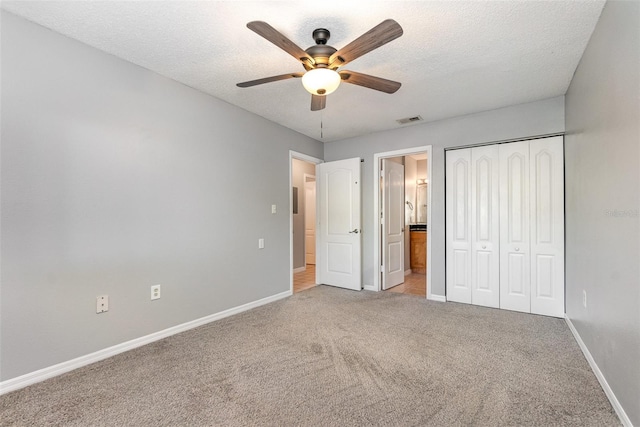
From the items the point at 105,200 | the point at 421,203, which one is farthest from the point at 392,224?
the point at 105,200

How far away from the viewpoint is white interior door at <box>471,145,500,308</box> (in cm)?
356

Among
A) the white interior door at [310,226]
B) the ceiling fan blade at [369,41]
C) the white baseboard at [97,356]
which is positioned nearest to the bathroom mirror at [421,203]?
the white interior door at [310,226]

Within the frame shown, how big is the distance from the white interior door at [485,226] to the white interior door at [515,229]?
6cm

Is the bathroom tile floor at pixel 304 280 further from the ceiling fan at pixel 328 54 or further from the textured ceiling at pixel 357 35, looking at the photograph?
the ceiling fan at pixel 328 54

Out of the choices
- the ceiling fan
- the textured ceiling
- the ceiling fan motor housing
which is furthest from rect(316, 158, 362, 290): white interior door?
the ceiling fan motor housing

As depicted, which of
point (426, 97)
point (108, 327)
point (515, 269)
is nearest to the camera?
point (108, 327)

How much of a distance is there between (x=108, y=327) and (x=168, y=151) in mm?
1584

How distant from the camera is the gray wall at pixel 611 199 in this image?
145 cm

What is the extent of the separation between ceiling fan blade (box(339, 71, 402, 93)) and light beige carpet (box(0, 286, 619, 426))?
2.08 metres

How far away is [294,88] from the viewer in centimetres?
303

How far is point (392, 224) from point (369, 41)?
3.33 m

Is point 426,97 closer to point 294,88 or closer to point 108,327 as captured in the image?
point 294,88

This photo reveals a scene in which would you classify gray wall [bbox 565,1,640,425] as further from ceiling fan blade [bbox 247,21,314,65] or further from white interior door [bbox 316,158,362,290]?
white interior door [bbox 316,158,362,290]

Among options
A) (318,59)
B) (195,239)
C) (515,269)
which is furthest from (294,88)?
(515,269)
